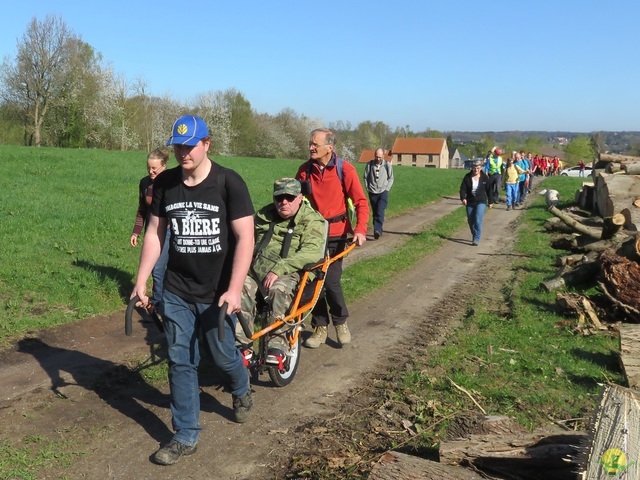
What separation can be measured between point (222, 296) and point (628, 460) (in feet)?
8.53

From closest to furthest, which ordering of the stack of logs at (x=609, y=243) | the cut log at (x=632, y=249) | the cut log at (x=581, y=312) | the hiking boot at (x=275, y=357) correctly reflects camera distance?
1. the hiking boot at (x=275, y=357)
2. the cut log at (x=581, y=312)
3. the stack of logs at (x=609, y=243)
4. the cut log at (x=632, y=249)

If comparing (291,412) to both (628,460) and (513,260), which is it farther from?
(513,260)

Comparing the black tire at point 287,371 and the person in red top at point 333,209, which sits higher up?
the person in red top at point 333,209

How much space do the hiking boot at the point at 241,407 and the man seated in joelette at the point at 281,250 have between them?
506 mm

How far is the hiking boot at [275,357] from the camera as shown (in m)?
5.70

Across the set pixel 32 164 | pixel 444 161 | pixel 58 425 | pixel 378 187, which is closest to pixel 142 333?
pixel 58 425

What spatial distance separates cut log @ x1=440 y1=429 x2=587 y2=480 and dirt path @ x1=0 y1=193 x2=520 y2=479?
131cm

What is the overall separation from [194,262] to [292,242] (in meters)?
1.76

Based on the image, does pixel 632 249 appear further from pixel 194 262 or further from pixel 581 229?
pixel 194 262

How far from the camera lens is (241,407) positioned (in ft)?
17.3

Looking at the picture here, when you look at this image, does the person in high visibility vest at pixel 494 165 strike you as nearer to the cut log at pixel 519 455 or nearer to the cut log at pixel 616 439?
the cut log at pixel 519 455

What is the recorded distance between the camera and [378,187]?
15.8 m

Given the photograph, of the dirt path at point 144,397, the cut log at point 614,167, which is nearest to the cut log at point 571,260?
the dirt path at point 144,397

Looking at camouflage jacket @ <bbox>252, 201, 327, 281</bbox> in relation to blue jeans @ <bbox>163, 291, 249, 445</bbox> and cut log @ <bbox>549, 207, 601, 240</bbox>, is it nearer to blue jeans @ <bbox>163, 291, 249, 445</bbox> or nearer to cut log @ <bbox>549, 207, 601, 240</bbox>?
blue jeans @ <bbox>163, 291, 249, 445</bbox>
